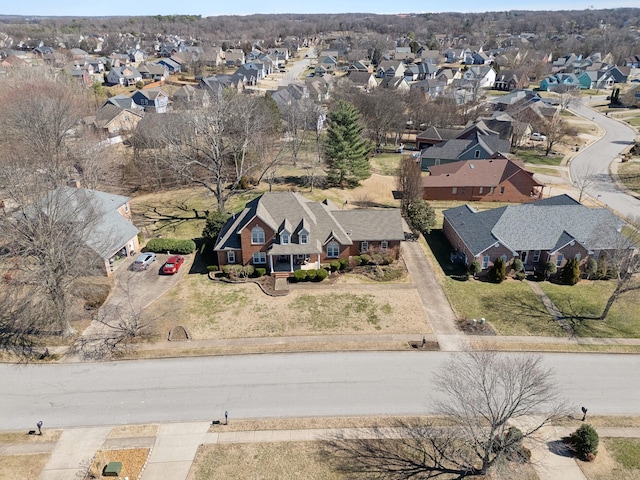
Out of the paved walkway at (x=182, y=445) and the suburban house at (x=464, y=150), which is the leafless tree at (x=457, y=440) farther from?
the suburban house at (x=464, y=150)

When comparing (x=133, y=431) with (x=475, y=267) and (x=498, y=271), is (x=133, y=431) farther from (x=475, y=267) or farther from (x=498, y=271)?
(x=498, y=271)

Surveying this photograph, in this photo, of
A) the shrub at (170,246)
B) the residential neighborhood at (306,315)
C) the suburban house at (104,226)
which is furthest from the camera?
the shrub at (170,246)

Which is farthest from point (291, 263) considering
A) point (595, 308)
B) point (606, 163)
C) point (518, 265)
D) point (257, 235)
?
point (606, 163)

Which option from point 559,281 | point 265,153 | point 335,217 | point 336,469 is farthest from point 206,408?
point 265,153

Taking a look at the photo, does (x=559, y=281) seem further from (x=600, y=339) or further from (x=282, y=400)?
(x=282, y=400)

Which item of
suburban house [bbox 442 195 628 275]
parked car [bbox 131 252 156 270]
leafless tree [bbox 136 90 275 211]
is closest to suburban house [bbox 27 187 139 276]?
parked car [bbox 131 252 156 270]

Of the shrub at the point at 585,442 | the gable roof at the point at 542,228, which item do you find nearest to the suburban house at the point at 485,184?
the gable roof at the point at 542,228
